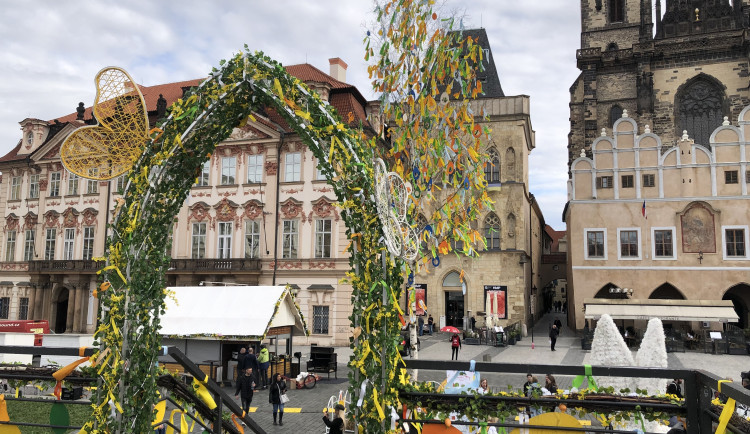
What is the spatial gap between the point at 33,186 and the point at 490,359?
29445mm

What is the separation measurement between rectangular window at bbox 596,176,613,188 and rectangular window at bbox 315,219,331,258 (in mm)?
15087

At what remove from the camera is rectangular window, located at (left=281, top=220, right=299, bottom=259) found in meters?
28.8

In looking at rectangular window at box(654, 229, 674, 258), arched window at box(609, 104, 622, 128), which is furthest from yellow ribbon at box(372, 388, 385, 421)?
arched window at box(609, 104, 622, 128)

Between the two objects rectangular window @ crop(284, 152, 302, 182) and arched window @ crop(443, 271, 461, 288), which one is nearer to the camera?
rectangular window @ crop(284, 152, 302, 182)

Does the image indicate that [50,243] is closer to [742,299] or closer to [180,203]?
[180,203]

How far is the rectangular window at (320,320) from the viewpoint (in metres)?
27.9

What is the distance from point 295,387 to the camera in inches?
656

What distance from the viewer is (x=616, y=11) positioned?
45.2 m

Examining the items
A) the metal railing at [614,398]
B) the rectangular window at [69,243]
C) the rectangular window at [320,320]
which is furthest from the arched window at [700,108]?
the metal railing at [614,398]

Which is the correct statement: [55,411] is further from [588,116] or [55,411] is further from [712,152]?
[588,116]

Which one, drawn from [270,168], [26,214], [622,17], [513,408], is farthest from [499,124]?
[513,408]

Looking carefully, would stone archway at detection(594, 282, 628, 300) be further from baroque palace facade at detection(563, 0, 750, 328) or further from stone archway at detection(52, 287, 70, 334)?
stone archway at detection(52, 287, 70, 334)

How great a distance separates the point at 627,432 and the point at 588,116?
41869 mm

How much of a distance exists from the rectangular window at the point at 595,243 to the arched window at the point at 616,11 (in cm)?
2191
